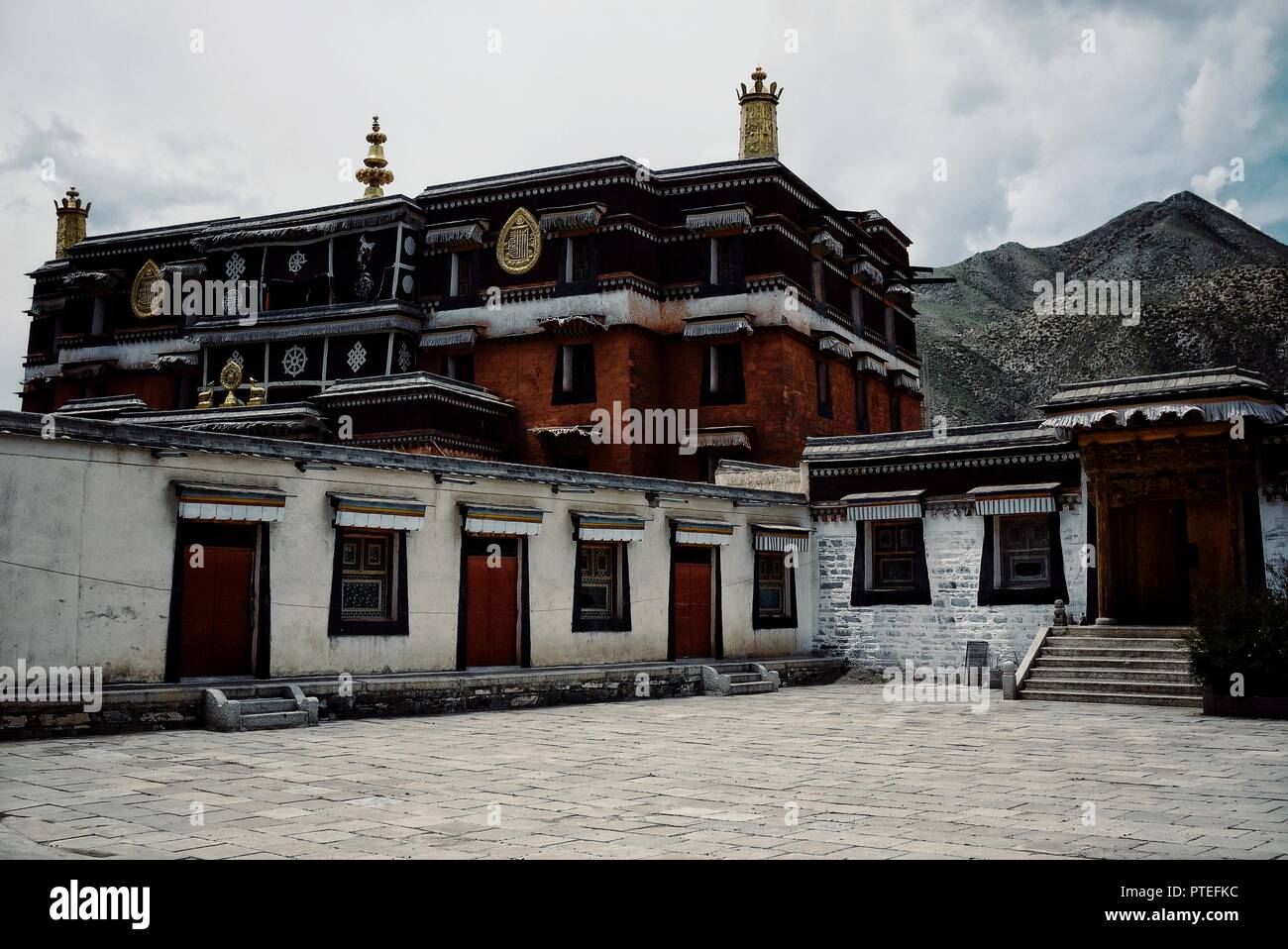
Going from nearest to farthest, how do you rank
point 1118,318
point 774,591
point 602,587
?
1. point 602,587
2. point 774,591
3. point 1118,318

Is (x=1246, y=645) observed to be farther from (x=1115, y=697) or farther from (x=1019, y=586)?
(x=1019, y=586)

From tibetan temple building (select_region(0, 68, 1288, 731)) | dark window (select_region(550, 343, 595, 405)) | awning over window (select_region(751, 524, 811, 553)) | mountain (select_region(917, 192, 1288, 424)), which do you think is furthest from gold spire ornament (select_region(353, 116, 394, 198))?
mountain (select_region(917, 192, 1288, 424))

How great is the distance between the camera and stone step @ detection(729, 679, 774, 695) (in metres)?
19.8

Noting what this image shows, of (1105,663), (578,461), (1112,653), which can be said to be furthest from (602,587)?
(578,461)

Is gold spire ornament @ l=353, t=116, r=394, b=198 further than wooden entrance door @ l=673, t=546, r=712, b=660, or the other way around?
gold spire ornament @ l=353, t=116, r=394, b=198

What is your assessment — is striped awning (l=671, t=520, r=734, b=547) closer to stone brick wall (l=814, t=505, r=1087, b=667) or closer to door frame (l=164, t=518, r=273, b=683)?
stone brick wall (l=814, t=505, r=1087, b=667)

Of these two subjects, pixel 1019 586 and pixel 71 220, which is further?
pixel 71 220

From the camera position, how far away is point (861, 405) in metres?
35.2

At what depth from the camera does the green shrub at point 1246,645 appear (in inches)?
583

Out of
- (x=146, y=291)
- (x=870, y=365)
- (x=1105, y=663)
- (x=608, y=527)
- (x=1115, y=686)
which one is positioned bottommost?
(x=1115, y=686)

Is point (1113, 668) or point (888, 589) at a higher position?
point (888, 589)

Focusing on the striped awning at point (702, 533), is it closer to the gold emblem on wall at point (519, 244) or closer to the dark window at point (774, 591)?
the dark window at point (774, 591)

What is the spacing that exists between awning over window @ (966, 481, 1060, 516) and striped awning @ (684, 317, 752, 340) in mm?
9791

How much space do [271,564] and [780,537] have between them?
421 inches
